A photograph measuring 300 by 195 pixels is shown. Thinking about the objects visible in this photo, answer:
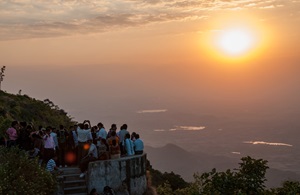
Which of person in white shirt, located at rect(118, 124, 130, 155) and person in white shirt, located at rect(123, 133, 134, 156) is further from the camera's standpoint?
person in white shirt, located at rect(118, 124, 130, 155)

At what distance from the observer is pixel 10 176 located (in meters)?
14.1

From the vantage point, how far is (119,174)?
17.0 metres

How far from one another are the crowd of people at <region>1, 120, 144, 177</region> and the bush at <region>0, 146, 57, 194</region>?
113 cm

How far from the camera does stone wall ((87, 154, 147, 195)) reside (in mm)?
16562

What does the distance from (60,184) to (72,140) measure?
8.60ft

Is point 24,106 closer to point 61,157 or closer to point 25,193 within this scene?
point 61,157

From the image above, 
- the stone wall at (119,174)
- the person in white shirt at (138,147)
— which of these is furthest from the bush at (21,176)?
the person in white shirt at (138,147)

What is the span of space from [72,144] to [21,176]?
451 centimetres

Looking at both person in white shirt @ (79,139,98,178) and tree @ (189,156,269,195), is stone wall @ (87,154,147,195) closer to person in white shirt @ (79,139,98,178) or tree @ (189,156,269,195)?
person in white shirt @ (79,139,98,178)

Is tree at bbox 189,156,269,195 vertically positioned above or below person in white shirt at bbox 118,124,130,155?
below

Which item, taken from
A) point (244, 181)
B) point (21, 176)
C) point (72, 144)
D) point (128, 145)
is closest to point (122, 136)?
point (128, 145)

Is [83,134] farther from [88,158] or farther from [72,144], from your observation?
[72,144]

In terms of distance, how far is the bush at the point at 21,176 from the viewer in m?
13.8

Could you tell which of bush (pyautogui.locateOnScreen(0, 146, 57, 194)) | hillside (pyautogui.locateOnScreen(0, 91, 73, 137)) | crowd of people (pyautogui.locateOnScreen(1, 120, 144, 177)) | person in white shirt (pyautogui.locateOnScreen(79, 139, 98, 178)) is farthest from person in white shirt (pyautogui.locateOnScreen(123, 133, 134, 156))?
hillside (pyautogui.locateOnScreen(0, 91, 73, 137))
